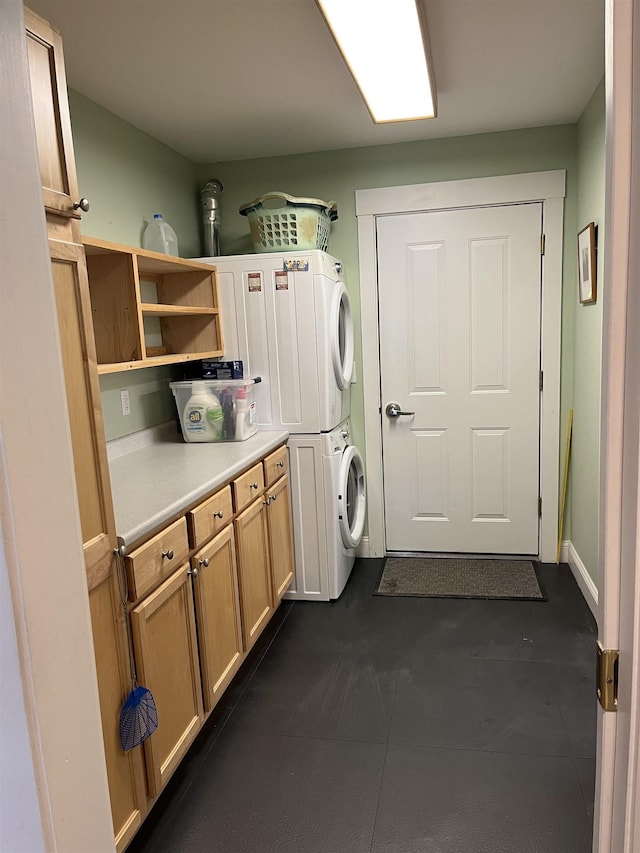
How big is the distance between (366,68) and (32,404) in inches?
81.0

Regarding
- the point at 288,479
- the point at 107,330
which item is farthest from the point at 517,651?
the point at 107,330

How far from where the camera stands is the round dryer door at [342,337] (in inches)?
130

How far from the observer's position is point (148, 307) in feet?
8.45

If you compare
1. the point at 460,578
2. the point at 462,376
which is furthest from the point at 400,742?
the point at 462,376

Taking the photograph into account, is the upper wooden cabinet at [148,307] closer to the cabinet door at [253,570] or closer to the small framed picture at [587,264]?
the cabinet door at [253,570]

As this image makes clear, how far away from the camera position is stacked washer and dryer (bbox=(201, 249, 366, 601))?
125 inches

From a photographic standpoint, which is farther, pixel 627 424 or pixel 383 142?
pixel 383 142

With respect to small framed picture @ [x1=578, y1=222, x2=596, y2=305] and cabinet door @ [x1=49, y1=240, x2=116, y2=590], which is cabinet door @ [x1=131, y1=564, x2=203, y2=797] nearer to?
cabinet door @ [x1=49, y1=240, x2=116, y2=590]

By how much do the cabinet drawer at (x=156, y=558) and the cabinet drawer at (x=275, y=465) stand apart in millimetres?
889

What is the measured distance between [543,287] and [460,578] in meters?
1.66

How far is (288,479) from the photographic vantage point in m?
3.27

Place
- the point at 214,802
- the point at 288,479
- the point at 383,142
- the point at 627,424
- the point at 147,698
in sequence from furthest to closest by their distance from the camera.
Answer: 1. the point at 383,142
2. the point at 288,479
3. the point at 214,802
4. the point at 147,698
5. the point at 627,424

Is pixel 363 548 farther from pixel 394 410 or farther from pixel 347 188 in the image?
pixel 347 188

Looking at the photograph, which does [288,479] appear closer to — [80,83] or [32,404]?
[80,83]
